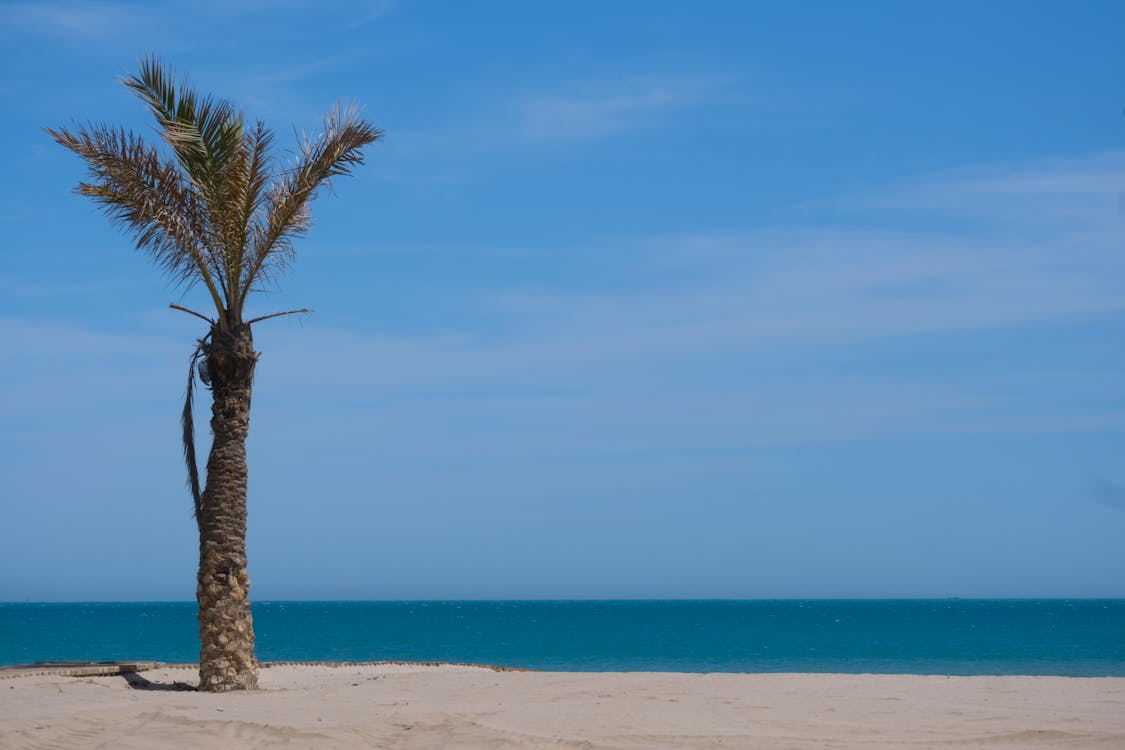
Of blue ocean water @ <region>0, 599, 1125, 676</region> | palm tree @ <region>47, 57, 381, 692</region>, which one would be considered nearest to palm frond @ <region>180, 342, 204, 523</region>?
palm tree @ <region>47, 57, 381, 692</region>

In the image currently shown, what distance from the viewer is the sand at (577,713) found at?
401 inches

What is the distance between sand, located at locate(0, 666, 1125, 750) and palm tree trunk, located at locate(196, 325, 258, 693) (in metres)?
0.58

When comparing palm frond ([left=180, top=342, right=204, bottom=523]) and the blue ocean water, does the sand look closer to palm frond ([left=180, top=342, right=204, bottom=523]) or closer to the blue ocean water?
palm frond ([left=180, top=342, right=204, bottom=523])

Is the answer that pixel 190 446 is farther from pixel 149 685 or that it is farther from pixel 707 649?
pixel 707 649

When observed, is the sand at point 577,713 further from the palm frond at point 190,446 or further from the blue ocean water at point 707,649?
the blue ocean water at point 707,649

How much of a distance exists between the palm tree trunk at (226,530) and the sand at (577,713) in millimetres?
584

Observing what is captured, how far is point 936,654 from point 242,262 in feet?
129

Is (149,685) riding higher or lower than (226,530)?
lower

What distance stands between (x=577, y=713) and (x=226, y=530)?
5.30m

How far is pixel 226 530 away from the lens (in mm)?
14312

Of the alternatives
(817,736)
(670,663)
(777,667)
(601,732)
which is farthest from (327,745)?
(670,663)

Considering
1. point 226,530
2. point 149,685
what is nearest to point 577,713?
point 226,530

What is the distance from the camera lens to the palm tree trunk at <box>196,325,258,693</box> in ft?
45.9

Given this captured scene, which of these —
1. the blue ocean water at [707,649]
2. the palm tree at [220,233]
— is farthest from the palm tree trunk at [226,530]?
the blue ocean water at [707,649]
